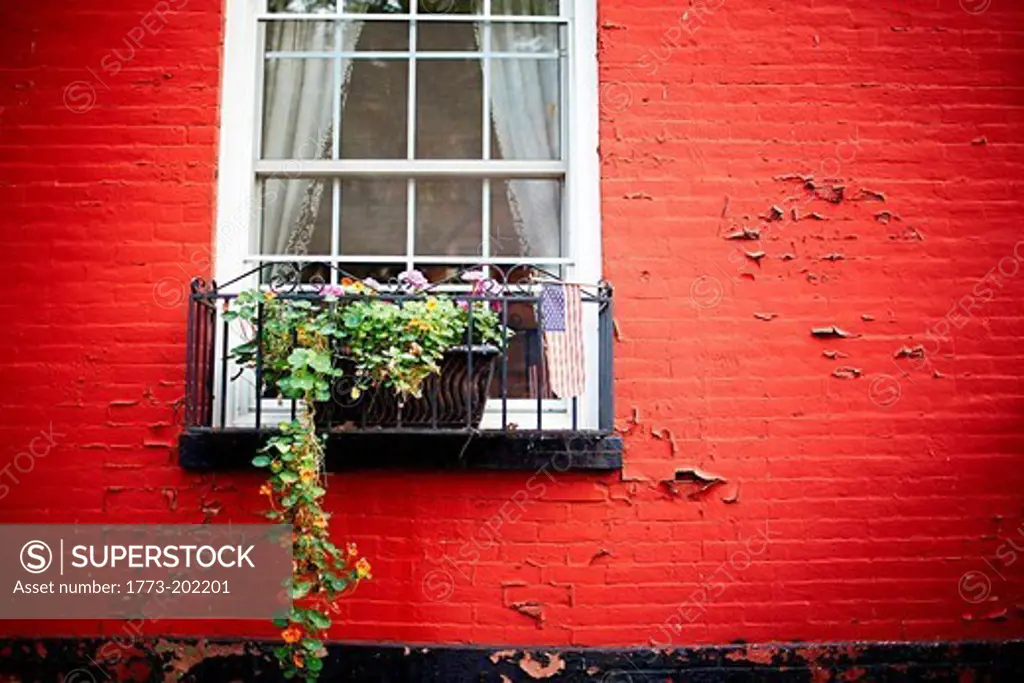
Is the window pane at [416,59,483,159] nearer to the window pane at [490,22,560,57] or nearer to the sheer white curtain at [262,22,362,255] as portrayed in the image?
the window pane at [490,22,560,57]

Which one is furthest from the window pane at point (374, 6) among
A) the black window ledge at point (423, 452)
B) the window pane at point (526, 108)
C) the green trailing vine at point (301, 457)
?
the black window ledge at point (423, 452)

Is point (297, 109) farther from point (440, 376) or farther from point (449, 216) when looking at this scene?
point (440, 376)

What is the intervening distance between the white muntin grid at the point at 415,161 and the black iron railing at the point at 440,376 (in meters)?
0.13

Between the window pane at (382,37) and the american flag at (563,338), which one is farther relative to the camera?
the window pane at (382,37)

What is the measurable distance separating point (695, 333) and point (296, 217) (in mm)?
1821

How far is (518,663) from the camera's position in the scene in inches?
130

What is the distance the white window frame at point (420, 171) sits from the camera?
3518 mm

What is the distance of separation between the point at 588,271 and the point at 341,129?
1.30 m

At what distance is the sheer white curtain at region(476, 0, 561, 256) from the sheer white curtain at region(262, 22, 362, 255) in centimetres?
69

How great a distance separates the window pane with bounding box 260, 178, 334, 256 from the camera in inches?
145

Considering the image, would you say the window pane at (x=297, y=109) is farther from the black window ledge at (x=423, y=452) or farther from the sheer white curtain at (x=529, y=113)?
the black window ledge at (x=423, y=452)

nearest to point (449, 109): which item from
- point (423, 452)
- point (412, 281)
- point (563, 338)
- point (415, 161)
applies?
point (415, 161)

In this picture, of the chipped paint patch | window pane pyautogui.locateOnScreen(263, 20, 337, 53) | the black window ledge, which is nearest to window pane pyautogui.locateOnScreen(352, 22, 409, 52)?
window pane pyautogui.locateOnScreen(263, 20, 337, 53)

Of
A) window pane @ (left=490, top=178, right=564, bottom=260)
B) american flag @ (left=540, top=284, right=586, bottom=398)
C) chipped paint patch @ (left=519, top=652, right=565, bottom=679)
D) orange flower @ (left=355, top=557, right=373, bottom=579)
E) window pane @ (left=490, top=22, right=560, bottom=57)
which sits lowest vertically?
chipped paint patch @ (left=519, top=652, right=565, bottom=679)
